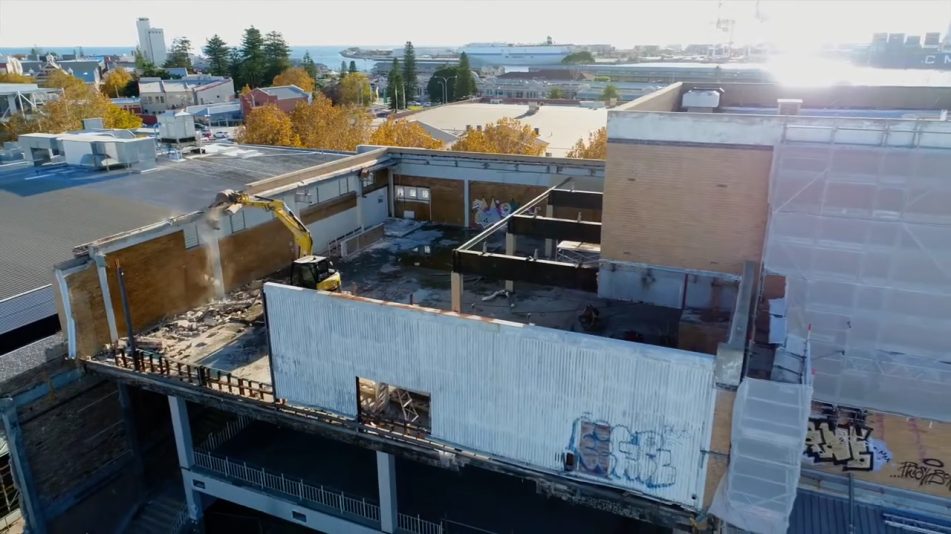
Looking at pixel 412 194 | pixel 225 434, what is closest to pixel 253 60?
pixel 412 194

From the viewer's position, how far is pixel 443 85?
13800 cm

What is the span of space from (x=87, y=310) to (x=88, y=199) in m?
10.3

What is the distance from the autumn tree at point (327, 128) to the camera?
2446 inches

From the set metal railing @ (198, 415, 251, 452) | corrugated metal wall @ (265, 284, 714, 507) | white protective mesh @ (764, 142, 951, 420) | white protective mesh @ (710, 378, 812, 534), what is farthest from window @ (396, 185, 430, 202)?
white protective mesh @ (710, 378, 812, 534)

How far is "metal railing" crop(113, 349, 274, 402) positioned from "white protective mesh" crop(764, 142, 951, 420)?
14734 mm

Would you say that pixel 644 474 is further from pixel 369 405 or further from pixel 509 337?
pixel 369 405

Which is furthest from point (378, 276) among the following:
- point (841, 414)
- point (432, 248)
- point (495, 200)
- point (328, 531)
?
point (841, 414)

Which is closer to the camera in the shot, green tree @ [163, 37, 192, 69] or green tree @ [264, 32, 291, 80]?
green tree @ [264, 32, 291, 80]

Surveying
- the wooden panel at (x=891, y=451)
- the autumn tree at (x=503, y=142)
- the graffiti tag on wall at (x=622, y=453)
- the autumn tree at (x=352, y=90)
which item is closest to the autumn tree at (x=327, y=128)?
the autumn tree at (x=503, y=142)

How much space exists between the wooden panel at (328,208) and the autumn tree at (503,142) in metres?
25.5

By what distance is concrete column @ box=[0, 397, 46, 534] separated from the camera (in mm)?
17688

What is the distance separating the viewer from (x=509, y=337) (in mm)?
14711

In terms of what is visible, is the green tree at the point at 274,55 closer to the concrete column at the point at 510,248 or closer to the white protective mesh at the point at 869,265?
the concrete column at the point at 510,248

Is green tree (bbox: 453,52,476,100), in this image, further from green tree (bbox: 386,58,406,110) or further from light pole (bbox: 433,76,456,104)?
green tree (bbox: 386,58,406,110)
